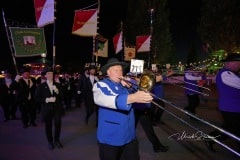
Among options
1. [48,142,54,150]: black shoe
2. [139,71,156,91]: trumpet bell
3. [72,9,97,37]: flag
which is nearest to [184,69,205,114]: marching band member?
[72,9,97,37]: flag

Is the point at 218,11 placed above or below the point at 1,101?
above

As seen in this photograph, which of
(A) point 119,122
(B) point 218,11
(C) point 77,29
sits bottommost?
(A) point 119,122

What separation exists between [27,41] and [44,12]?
1.25 m

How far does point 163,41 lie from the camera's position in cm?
5125

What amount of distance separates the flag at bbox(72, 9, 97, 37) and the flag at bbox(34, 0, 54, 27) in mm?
2879

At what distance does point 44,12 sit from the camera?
1259 centimetres

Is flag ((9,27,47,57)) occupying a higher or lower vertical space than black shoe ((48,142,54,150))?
higher

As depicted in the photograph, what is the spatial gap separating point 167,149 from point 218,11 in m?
36.8

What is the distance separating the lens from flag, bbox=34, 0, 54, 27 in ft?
40.8

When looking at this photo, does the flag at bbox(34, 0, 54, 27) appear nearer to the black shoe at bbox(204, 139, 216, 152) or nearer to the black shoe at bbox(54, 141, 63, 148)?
the black shoe at bbox(54, 141, 63, 148)

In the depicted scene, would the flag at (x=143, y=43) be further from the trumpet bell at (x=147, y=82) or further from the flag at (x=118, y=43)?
the trumpet bell at (x=147, y=82)

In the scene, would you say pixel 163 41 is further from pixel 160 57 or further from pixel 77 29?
pixel 77 29

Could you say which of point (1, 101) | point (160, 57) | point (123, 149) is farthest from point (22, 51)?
point (160, 57)

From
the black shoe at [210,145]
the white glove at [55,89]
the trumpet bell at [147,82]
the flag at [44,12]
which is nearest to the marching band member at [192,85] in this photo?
the black shoe at [210,145]
